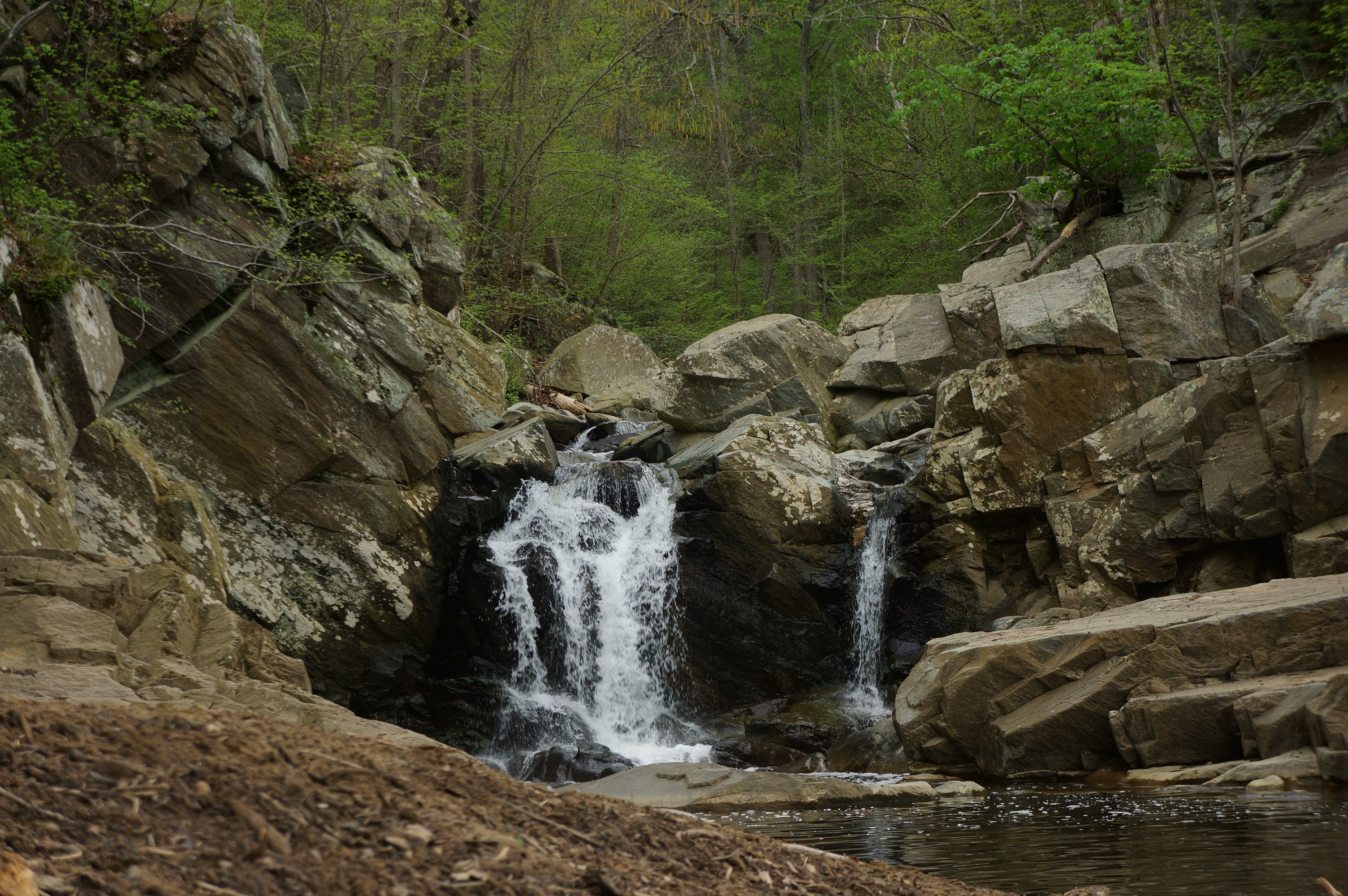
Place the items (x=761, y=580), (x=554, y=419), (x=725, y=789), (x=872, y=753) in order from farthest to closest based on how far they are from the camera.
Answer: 1. (x=554, y=419)
2. (x=761, y=580)
3. (x=872, y=753)
4. (x=725, y=789)

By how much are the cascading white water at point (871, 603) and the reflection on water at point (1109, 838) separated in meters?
5.39

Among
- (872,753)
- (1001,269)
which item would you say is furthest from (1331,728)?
(1001,269)

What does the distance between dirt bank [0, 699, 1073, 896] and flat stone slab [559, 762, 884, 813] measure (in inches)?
182

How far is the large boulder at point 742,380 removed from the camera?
17.2 m

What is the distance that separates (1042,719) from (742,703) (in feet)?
17.1

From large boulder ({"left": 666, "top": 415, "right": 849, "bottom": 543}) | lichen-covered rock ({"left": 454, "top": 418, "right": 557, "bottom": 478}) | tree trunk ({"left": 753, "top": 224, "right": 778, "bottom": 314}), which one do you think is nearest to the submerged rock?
large boulder ({"left": 666, "top": 415, "right": 849, "bottom": 543})

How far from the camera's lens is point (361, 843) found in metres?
2.71

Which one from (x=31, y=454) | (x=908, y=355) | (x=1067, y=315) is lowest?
(x=31, y=454)

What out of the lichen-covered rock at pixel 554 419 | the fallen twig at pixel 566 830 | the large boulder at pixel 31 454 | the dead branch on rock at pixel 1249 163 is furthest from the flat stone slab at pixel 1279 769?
the dead branch on rock at pixel 1249 163

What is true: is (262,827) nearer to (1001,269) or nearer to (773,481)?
(773,481)

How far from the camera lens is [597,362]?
21.0 meters

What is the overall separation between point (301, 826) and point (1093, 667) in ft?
26.2

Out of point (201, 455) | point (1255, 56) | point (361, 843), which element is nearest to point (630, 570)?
point (201, 455)

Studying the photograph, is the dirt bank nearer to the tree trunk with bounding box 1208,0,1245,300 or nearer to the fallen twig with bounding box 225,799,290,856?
the fallen twig with bounding box 225,799,290,856
